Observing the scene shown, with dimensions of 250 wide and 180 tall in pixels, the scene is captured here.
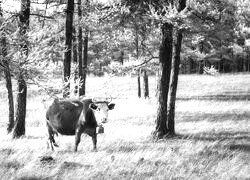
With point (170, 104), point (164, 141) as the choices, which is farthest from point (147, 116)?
point (164, 141)

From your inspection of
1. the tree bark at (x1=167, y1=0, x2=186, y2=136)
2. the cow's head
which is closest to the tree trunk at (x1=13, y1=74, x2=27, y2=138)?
the cow's head

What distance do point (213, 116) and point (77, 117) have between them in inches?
377

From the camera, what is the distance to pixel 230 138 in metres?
12.0

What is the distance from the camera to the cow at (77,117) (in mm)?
9195

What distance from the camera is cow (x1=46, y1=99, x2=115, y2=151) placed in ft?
30.2

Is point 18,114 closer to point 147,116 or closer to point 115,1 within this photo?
point 115,1

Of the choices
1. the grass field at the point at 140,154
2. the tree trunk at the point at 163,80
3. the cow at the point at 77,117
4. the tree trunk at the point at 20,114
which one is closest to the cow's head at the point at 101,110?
the cow at the point at 77,117

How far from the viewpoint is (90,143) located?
35.1 feet

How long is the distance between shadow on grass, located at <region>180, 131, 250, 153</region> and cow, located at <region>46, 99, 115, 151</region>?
358 centimetres

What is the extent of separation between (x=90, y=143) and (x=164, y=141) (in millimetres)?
2426

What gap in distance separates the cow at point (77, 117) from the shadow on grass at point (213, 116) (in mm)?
7749

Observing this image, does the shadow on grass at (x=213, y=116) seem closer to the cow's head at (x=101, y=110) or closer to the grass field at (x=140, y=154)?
the grass field at (x=140, y=154)

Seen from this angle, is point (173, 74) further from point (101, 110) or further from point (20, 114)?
point (20, 114)

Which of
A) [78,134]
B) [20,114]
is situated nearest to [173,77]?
[78,134]
